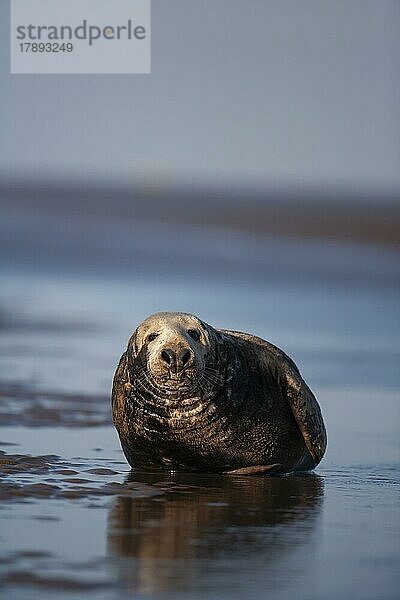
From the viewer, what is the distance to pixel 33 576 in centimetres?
428

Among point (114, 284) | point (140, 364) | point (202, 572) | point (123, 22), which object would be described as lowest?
point (202, 572)

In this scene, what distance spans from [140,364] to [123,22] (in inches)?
311

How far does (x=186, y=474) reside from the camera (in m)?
6.76

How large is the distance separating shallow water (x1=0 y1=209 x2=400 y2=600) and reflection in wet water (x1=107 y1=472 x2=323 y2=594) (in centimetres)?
1

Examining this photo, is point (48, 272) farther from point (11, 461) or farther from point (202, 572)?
point (202, 572)

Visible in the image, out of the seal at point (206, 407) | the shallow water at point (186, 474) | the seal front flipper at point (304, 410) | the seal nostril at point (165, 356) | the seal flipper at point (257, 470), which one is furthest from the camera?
the seal front flipper at point (304, 410)

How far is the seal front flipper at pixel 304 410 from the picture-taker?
707 cm

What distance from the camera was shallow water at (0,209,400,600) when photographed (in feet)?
14.5

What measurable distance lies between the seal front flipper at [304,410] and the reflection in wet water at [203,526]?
418mm

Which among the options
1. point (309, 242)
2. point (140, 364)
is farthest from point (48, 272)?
point (140, 364)

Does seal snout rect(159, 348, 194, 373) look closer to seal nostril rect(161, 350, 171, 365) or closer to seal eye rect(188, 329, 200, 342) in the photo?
seal nostril rect(161, 350, 171, 365)

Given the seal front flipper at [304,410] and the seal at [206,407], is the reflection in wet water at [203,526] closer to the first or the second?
the seal at [206,407]

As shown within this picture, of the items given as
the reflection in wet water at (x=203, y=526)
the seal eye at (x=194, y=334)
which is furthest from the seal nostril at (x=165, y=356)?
the reflection in wet water at (x=203, y=526)

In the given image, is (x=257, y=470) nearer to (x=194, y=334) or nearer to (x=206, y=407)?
(x=206, y=407)
